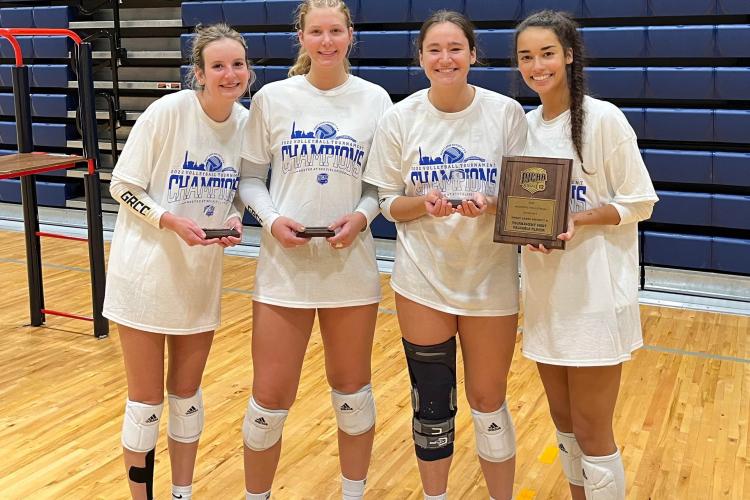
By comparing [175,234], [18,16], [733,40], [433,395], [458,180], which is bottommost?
[433,395]

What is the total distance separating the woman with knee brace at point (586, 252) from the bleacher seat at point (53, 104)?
6.27m

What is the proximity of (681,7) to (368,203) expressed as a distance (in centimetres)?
376

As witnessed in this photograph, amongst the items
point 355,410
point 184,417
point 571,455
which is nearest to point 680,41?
point 571,455

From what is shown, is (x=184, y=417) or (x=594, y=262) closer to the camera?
(x=594, y=262)

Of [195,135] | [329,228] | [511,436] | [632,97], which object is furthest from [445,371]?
[632,97]

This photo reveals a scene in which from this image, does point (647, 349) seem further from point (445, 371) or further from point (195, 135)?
point (195, 135)

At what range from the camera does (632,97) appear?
5250mm

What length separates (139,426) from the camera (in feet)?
7.18

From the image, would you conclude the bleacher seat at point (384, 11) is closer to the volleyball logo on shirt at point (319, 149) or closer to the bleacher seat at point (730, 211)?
the bleacher seat at point (730, 211)

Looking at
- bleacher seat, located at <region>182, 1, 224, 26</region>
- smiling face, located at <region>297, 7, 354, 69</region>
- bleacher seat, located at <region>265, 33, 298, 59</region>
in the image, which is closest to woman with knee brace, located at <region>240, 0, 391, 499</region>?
smiling face, located at <region>297, 7, 354, 69</region>

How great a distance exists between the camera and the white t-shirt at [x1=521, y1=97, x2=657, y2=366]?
6.04 feet

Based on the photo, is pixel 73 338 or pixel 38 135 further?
pixel 38 135

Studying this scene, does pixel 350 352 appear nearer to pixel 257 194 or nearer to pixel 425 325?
pixel 425 325

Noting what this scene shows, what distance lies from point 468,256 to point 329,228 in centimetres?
36
